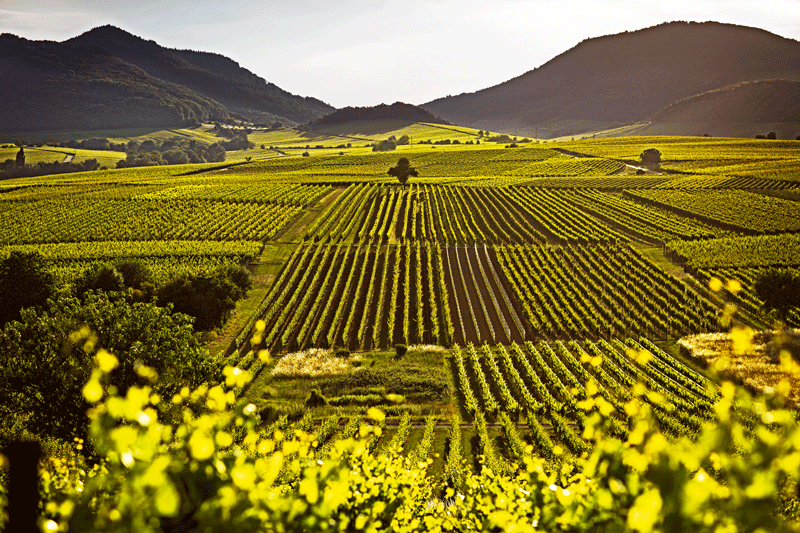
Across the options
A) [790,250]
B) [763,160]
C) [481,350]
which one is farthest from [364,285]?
[763,160]

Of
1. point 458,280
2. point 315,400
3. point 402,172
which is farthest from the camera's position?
point 402,172

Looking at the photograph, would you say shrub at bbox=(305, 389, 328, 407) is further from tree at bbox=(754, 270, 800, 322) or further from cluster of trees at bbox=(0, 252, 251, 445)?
tree at bbox=(754, 270, 800, 322)

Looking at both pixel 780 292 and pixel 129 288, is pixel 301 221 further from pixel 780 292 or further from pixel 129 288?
pixel 780 292

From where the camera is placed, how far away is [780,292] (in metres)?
37.7

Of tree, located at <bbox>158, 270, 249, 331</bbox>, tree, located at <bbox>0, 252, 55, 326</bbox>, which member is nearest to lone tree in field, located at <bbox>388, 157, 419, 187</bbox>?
tree, located at <bbox>158, 270, 249, 331</bbox>

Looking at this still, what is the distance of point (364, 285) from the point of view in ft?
164

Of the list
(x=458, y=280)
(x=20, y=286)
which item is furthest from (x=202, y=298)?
(x=458, y=280)

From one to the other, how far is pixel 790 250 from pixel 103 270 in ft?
258

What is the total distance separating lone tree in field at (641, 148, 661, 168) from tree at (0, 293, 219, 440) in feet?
487

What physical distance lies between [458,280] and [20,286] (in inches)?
1607

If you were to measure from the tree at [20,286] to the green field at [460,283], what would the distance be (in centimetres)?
1037

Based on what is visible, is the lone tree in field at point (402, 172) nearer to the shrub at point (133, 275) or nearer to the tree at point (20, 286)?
the shrub at point (133, 275)

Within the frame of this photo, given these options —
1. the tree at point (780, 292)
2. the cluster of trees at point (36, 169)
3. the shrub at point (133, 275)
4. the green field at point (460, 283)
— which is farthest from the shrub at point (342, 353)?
the cluster of trees at point (36, 169)

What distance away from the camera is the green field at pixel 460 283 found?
26234 millimetres
